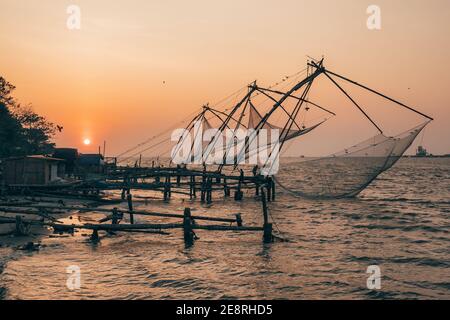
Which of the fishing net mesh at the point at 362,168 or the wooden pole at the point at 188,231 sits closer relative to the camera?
the wooden pole at the point at 188,231

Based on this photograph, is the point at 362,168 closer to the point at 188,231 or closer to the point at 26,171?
the point at 188,231

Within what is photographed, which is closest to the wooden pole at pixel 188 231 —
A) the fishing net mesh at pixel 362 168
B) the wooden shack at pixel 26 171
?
the fishing net mesh at pixel 362 168

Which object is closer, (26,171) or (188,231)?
(188,231)

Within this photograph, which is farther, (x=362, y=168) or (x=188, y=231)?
(x=362, y=168)

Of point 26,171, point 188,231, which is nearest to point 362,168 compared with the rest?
point 188,231

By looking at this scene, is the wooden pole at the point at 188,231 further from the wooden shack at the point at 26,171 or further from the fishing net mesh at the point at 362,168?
the wooden shack at the point at 26,171

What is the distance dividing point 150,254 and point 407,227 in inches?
632

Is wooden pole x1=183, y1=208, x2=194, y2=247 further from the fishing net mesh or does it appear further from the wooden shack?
the wooden shack

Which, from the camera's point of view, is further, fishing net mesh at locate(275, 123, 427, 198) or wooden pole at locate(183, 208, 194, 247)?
fishing net mesh at locate(275, 123, 427, 198)

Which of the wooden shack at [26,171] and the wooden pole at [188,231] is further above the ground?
the wooden shack at [26,171]

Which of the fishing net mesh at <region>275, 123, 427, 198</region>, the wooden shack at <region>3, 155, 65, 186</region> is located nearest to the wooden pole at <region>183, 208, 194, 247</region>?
the fishing net mesh at <region>275, 123, 427, 198</region>

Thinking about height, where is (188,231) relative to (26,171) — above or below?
below
